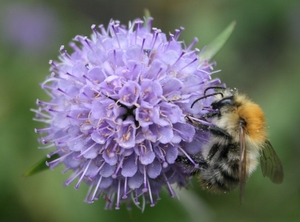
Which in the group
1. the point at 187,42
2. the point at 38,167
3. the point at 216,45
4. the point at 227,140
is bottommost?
the point at 38,167

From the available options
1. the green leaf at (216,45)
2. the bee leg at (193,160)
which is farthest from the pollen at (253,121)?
the green leaf at (216,45)

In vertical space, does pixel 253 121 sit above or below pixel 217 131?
above

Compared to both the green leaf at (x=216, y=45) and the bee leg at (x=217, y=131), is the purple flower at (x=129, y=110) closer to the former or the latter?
the bee leg at (x=217, y=131)

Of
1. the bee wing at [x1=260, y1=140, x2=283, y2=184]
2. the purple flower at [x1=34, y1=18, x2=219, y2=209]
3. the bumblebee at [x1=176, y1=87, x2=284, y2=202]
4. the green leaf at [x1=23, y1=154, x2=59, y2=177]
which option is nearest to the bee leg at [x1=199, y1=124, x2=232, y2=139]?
the bumblebee at [x1=176, y1=87, x2=284, y2=202]

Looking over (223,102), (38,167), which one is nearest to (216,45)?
(223,102)

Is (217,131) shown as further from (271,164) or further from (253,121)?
(271,164)

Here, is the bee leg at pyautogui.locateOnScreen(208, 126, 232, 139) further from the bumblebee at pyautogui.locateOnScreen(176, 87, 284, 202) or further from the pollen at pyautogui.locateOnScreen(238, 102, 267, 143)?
the pollen at pyautogui.locateOnScreen(238, 102, 267, 143)

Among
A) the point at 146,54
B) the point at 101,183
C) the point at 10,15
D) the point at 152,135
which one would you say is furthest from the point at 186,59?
the point at 10,15
